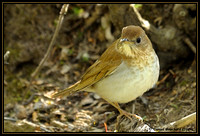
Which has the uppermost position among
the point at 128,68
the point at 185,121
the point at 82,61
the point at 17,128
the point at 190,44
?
the point at 82,61

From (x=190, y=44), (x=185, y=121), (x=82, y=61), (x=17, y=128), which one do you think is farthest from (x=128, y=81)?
(x=82, y=61)

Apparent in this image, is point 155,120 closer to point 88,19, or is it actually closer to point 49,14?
point 88,19

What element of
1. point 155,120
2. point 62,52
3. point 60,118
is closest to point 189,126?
point 155,120

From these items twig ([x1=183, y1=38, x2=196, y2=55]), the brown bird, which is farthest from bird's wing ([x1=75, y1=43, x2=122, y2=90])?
twig ([x1=183, y1=38, x2=196, y2=55])

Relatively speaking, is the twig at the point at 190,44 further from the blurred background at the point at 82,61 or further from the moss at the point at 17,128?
the moss at the point at 17,128

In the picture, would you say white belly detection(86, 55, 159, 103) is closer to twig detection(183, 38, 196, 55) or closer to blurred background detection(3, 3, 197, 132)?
blurred background detection(3, 3, 197, 132)

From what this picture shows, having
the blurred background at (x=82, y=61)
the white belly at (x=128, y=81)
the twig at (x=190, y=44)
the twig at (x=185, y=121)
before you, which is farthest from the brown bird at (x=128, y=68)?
the twig at (x=190, y=44)

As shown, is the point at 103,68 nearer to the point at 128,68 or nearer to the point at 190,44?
the point at 128,68
